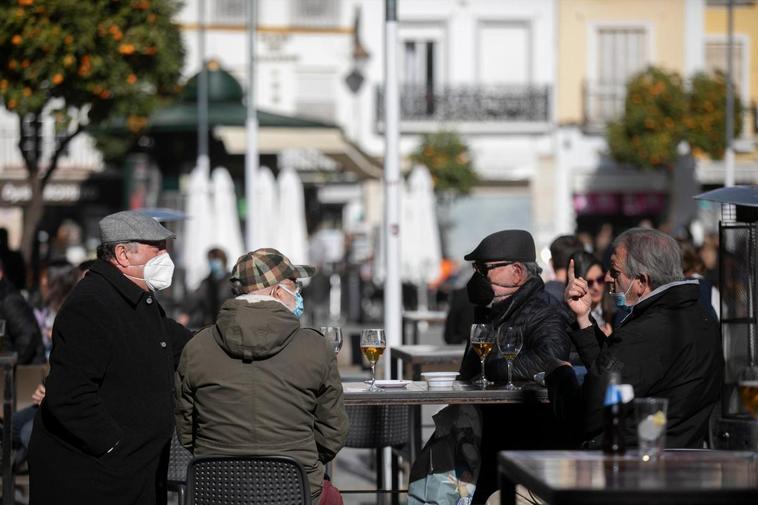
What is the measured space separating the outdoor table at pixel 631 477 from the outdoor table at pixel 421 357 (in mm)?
3867

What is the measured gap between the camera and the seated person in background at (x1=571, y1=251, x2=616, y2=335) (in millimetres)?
10023

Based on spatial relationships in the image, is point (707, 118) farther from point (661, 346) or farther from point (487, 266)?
point (661, 346)

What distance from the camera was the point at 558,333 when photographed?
7.53 metres

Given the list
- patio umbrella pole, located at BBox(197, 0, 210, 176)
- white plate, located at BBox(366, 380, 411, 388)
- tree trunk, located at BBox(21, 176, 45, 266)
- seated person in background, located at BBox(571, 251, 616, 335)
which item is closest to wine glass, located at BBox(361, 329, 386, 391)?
white plate, located at BBox(366, 380, 411, 388)

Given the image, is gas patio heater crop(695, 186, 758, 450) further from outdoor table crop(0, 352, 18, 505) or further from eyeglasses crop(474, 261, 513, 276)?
outdoor table crop(0, 352, 18, 505)

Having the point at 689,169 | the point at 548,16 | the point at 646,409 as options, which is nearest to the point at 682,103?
the point at 689,169

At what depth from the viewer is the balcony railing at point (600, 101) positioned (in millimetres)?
41062

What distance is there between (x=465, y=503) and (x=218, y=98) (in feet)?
86.8

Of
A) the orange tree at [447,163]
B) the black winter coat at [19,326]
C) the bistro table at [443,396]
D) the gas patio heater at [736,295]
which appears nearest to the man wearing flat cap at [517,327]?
the bistro table at [443,396]

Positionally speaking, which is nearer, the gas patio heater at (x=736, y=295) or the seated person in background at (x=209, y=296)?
the gas patio heater at (x=736, y=295)

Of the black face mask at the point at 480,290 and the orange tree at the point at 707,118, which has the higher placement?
the orange tree at the point at 707,118

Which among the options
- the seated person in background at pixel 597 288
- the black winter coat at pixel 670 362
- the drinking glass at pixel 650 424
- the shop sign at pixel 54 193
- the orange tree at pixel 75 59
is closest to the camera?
the drinking glass at pixel 650 424

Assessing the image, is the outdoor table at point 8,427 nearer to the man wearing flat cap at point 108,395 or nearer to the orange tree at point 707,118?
the man wearing flat cap at point 108,395

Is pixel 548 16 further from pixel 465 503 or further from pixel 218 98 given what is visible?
pixel 465 503
